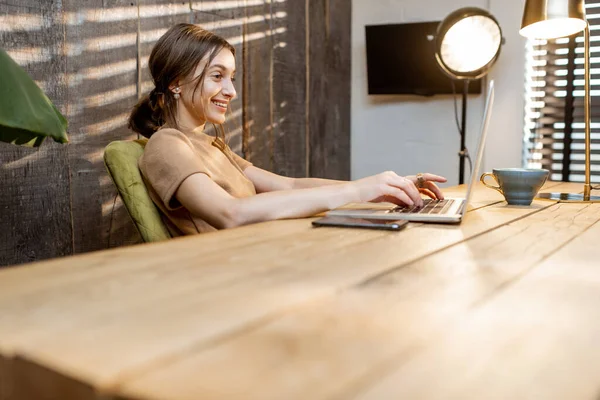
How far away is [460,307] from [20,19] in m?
1.63

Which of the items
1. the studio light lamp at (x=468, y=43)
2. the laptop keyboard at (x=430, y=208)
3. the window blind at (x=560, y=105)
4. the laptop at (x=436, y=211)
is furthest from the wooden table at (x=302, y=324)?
the window blind at (x=560, y=105)

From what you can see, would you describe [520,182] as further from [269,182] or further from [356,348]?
[356,348]

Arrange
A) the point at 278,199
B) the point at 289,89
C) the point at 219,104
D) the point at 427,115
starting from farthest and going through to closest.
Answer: the point at 427,115
the point at 289,89
the point at 219,104
the point at 278,199

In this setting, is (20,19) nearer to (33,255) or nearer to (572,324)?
(33,255)

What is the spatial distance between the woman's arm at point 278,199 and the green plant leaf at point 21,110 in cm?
37

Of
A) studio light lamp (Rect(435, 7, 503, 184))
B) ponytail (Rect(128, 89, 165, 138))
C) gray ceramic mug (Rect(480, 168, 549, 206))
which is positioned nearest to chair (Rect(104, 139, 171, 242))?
ponytail (Rect(128, 89, 165, 138))

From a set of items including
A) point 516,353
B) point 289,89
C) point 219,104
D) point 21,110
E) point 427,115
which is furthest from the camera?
point 427,115

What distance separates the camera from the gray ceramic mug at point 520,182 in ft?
5.01

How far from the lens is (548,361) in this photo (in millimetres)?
A: 435

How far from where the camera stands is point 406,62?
10.5 ft

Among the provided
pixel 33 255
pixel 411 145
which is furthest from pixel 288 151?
pixel 33 255

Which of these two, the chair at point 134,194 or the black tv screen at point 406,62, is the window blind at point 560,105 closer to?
the black tv screen at point 406,62

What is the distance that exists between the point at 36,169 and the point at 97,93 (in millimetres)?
351

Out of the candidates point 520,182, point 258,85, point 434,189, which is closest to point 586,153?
point 520,182
